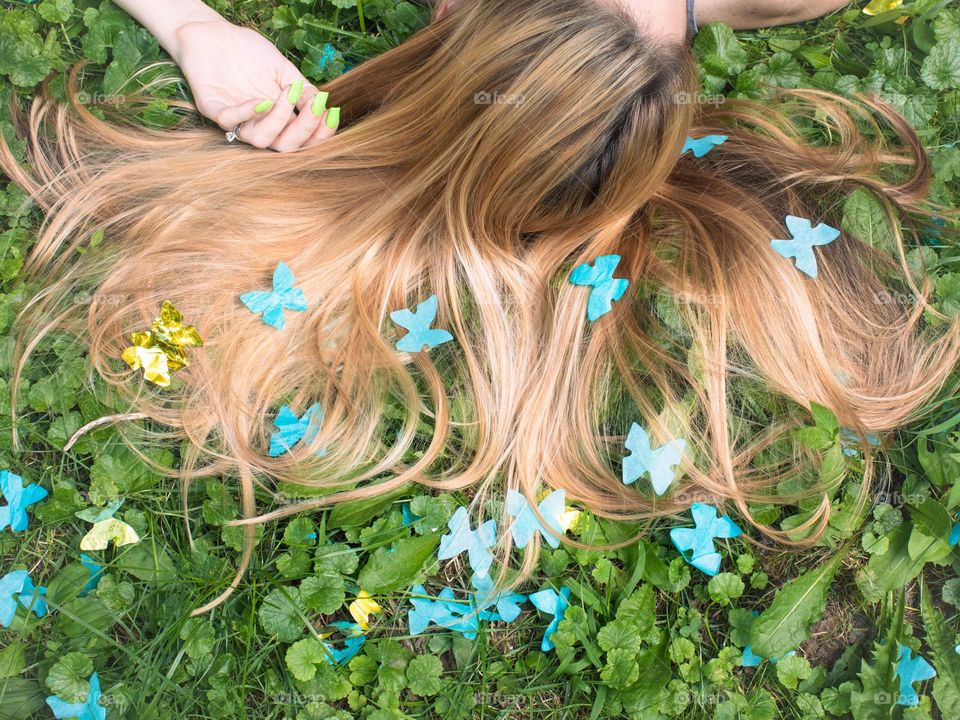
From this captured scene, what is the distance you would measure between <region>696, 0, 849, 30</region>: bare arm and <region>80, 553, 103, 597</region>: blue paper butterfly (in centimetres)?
261

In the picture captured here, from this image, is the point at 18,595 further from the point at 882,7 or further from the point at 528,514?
the point at 882,7

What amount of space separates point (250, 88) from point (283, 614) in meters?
1.59

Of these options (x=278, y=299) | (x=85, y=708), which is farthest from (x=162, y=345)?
(x=85, y=708)

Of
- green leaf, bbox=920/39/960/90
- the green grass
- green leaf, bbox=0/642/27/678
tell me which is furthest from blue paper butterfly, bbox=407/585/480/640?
green leaf, bbox=920/39/960/90

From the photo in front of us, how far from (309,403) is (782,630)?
1499 mm

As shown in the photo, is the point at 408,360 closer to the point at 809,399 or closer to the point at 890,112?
the point at 809,399

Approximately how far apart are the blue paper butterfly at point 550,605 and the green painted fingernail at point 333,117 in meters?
1.50

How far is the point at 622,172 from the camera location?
6.66 ft

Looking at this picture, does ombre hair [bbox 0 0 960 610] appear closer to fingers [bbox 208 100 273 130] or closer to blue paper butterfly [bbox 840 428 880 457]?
blue paper butterfly [bbox 840 428 880 457]

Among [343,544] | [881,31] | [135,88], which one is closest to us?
[343,544]

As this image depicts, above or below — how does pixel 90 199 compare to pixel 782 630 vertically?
above

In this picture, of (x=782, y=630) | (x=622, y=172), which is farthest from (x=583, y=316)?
(x=782, y=630)

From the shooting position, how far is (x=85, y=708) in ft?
6.57

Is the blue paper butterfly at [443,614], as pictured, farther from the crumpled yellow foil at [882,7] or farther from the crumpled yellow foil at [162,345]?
the crumpled yellow foil at [882,7]
